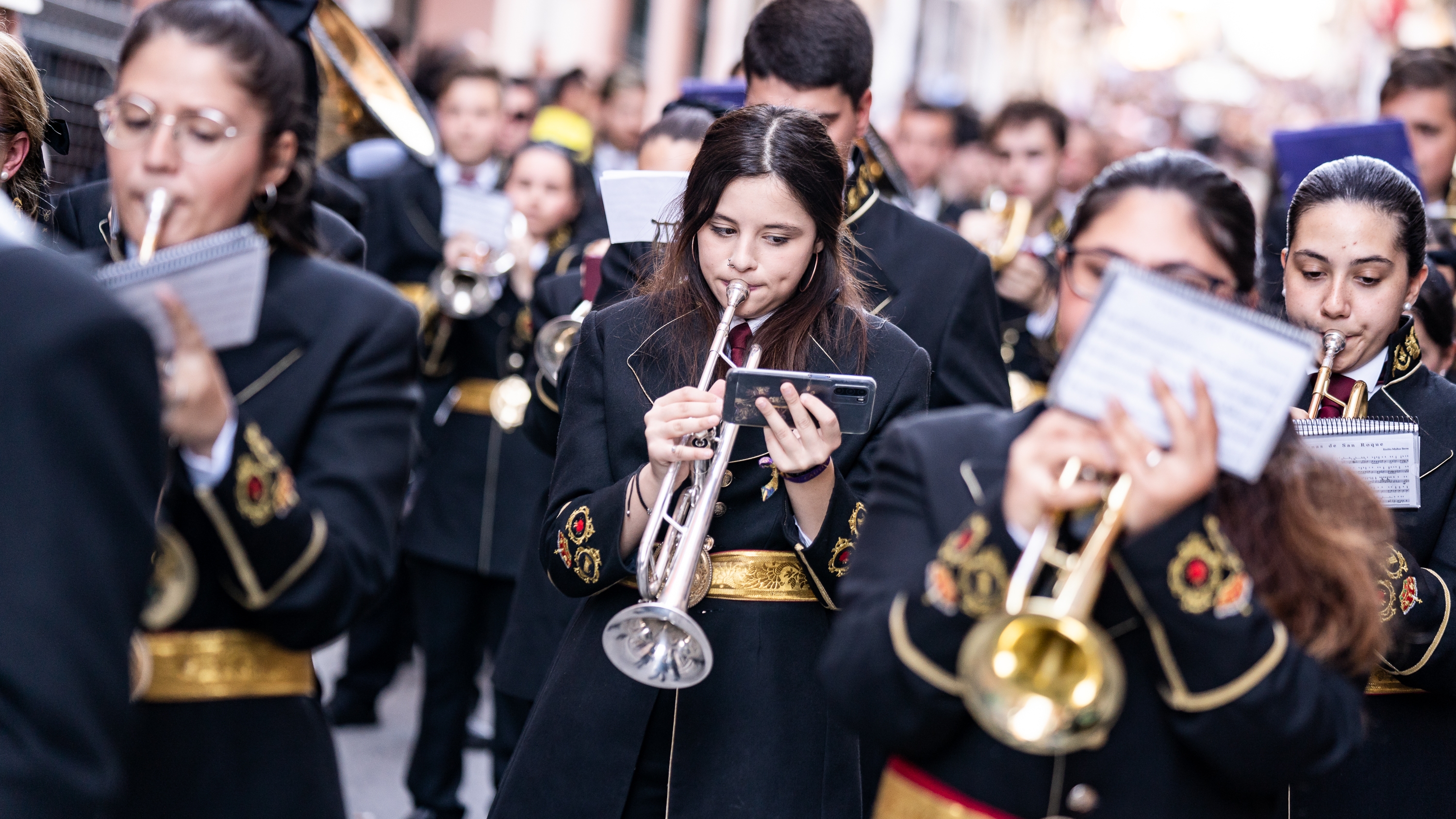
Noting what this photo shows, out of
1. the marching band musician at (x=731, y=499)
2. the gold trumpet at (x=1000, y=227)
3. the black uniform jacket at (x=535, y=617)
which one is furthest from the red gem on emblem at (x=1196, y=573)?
the gold trumpet at (x=1000, y=227)

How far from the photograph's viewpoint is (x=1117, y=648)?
197 cm

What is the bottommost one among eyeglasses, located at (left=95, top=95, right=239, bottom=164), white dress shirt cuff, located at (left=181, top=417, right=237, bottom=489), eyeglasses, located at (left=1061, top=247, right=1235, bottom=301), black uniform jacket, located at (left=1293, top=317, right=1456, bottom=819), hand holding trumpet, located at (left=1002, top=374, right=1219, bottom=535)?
black uniform jacket, located at (left=1293, top=317, right=1456, bottom=819)

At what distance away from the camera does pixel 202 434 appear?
1877 mm

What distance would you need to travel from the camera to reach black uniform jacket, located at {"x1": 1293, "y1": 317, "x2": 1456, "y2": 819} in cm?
284

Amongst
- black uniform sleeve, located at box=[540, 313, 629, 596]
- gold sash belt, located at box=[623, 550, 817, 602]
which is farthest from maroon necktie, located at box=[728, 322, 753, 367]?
gold sash belt, located at box=[623, 550, 817, 602]

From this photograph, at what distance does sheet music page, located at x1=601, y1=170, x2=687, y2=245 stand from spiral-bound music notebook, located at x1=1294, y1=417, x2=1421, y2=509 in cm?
143

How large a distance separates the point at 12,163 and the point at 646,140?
6.55ft

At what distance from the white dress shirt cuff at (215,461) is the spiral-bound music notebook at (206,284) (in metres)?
0.11

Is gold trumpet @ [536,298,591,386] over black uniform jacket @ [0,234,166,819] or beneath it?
beneath

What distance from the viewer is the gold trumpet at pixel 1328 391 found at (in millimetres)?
3090

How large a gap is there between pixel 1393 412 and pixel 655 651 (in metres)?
1.60

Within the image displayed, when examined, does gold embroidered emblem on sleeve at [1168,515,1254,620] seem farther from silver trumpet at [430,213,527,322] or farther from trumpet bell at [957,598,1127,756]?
silver trumpet at [430,213,527,322]

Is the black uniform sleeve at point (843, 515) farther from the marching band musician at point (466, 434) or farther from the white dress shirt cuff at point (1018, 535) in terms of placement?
the marching band musician at point (466, 434)

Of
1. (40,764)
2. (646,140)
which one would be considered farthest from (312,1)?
(646,140)
